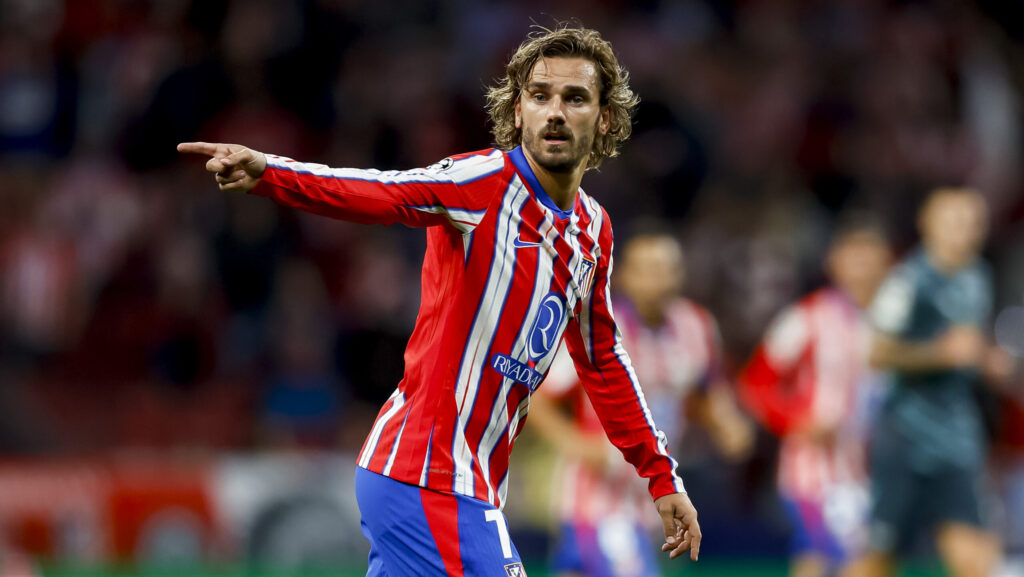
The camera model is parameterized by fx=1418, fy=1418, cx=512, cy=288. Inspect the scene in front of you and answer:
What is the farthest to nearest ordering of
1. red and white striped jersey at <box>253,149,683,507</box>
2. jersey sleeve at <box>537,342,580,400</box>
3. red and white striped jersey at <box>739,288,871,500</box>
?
1. red and white striped jersey at <box>739,288,871,500</box>
2. jersey sleeve at <box>537,342,580,400</box>
3. red and white striped jersey at <box>253,149,683,507</box>

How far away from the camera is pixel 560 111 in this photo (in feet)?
12.8

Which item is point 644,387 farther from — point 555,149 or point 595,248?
point 555,149

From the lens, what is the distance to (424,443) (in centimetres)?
381

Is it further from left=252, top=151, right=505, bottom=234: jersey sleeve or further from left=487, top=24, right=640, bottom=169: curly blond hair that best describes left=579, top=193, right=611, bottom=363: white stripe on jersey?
left=252, top=151, right=505, bottom=234: jersey sleeve

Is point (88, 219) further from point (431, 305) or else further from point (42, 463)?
point (431, 305)

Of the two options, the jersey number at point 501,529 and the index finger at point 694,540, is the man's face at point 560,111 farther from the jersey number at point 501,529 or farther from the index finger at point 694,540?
the index finger at point 694,540

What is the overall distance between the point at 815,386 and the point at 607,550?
2.77 m

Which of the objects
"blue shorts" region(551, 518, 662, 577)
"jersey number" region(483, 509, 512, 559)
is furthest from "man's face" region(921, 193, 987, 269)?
"jersey number" region(483, 509, 512, 559)

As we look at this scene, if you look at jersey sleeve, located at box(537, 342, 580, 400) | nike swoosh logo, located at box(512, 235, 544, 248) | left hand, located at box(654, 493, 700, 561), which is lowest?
left hand, located at box(654, 493, 700, 561)

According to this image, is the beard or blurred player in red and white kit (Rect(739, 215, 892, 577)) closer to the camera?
the beard

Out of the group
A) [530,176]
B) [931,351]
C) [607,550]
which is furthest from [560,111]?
[931,351]

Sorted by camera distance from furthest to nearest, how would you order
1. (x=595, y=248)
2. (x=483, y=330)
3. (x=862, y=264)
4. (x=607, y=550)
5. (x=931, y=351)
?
(x=862, y=264) < (x=931, y=351) < (x=607, y=550) < (x=595, y=248) < (x=483, y=330)

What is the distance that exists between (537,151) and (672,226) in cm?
839

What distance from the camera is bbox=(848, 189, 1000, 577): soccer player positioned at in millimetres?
7438
